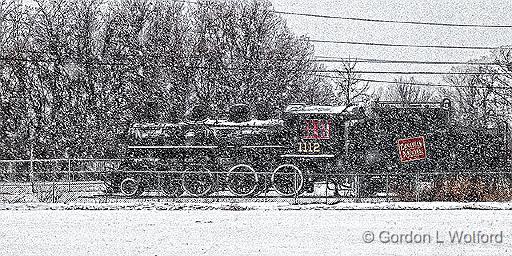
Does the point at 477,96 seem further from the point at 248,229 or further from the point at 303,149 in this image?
the point at 248,229

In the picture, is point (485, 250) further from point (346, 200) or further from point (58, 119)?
point (58, 119)

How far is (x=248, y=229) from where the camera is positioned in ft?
48.1

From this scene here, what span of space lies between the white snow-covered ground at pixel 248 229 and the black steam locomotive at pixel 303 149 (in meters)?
3.24

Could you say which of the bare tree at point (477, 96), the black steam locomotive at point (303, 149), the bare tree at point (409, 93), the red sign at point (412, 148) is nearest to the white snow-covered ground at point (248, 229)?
the black steam locomotive at point (303, 149)

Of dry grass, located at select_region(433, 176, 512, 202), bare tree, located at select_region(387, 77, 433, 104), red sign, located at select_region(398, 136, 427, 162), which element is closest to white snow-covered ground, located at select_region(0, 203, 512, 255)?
dry grass, located at select_region(433, 176, 512, 202)

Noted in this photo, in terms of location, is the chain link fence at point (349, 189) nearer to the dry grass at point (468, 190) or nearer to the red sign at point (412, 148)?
the dry grass at point (468, 190)

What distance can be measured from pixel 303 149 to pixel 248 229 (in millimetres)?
8834

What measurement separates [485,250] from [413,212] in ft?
21.1

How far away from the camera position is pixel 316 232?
46.3 feet

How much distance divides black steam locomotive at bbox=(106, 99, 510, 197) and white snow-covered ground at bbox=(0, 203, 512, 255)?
10.6 ft

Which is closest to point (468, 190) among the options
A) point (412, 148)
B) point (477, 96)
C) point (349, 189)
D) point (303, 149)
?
point (412, 148)

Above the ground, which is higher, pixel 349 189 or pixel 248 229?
pixel 248 229

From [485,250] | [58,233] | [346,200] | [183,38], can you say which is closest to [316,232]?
[485,250]

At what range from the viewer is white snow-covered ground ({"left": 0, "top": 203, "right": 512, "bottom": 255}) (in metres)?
11.9
